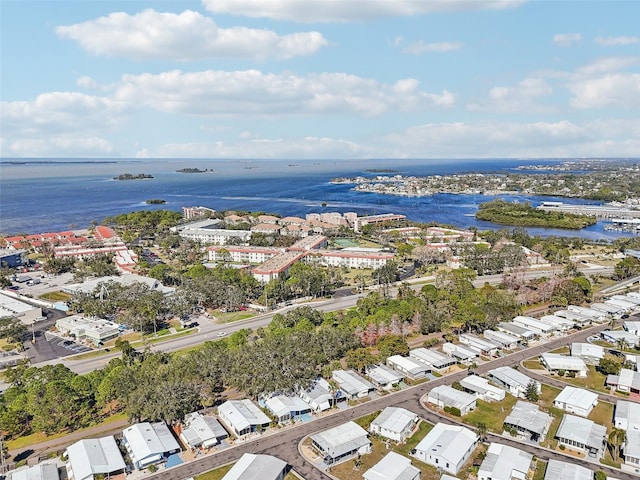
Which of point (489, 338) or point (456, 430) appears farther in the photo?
point (489, 338)

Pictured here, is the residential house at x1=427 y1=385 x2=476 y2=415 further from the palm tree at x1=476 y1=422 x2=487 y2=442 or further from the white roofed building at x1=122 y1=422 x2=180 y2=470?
the white roofed building at x1=122 y1=422 x2=180 y2=470

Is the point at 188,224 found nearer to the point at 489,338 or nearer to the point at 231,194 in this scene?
the point at 489,338

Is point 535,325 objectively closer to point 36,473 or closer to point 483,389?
point 483,389

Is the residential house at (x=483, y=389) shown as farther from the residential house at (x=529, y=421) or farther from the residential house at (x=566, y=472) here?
the residential house at (x=566, y=472)

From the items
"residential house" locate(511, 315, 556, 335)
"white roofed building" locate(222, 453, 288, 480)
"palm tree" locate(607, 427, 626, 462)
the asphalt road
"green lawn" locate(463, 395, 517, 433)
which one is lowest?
"green lawn" locate(463, 395, 517, 433)

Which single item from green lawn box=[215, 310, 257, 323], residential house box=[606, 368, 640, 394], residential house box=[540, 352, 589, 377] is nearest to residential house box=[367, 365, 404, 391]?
residential house box=[540, 352, 589, 377]

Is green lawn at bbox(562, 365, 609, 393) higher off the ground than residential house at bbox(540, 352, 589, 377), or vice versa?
residential house at bbox(540, 352, 589, 377)

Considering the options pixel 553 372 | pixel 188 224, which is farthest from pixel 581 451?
pixel 188 224

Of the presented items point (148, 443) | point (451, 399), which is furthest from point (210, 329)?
point (451, 399)
